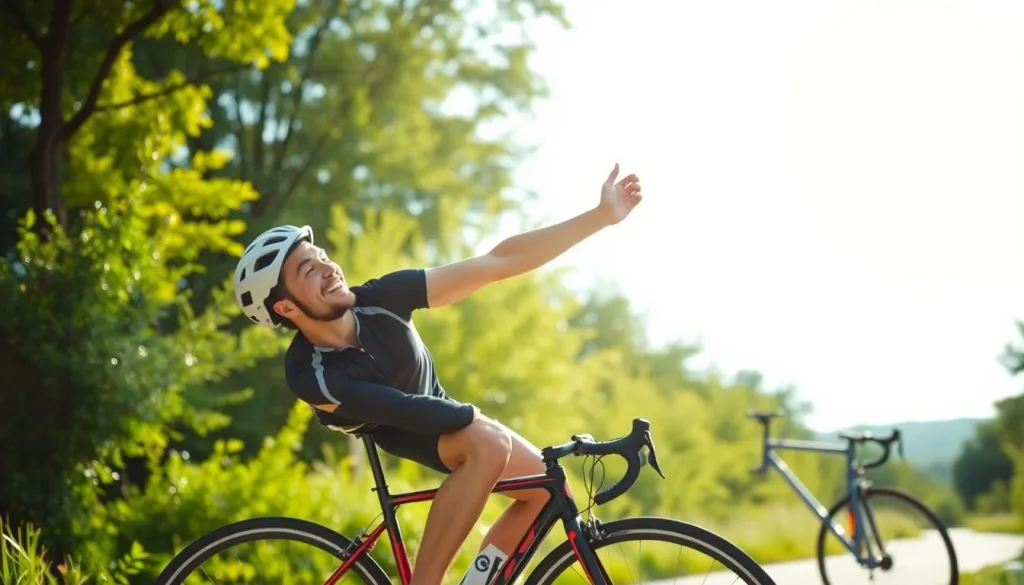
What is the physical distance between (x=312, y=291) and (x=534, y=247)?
65cm

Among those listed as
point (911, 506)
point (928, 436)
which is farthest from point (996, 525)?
point (911, 506)

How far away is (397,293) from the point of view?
3.54 metres

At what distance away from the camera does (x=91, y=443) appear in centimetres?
657

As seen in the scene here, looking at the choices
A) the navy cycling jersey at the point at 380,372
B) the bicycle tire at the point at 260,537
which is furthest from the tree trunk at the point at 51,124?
the navy cycling jersey at the point at 380,372

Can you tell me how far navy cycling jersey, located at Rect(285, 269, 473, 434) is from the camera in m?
3.22

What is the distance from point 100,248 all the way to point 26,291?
1.52 ft

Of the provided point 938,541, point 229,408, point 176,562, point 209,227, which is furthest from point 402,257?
point 176,562

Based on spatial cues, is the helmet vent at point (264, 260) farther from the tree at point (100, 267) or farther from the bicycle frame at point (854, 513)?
the bicycle frame at point (854, 513)

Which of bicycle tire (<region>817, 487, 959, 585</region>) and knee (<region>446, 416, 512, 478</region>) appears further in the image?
bicycle tire (<region>817, 487, 959, 585</region>)

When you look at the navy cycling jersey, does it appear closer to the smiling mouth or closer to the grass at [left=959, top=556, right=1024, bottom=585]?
the smiling mouth

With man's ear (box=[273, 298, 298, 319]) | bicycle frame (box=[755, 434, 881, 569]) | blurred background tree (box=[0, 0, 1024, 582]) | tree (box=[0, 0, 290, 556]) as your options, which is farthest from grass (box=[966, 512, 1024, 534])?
man's ear (box=[273, 298, 298, 319])

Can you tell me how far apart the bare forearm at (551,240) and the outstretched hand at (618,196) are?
27 mm

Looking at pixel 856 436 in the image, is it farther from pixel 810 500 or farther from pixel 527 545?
pixel 527 545

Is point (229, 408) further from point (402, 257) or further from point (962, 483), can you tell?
point (962, 483)
